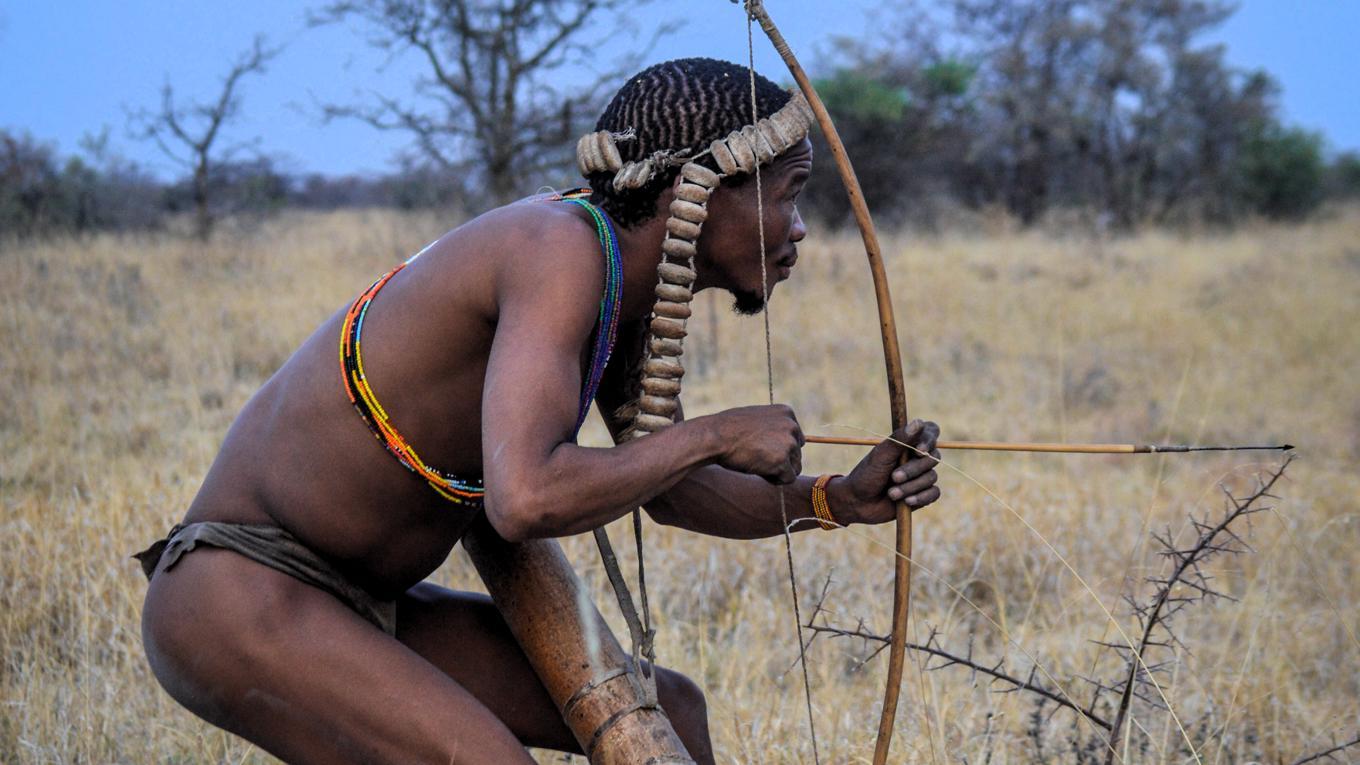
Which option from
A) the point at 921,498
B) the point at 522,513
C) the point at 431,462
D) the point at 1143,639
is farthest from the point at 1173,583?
the point at 431,462

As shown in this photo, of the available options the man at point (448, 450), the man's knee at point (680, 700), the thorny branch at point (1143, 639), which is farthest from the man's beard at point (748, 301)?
the man's knee at point (680, 700)

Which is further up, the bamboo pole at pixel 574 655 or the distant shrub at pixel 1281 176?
the distant shrub at pixel 1281 176

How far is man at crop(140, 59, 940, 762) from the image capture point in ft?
5.96

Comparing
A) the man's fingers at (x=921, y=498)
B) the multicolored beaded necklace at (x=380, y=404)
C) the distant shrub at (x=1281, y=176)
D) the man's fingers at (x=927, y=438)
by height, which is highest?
the distant shrub at (x=1281, y=176)

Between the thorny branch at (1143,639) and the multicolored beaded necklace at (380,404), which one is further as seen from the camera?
the thorny branch at (1143,639)

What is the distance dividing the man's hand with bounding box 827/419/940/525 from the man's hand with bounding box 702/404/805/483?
0.87 ft

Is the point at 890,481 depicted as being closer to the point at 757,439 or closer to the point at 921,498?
the point at 921,498

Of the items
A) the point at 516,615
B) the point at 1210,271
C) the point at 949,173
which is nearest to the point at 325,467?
the point at 516,615

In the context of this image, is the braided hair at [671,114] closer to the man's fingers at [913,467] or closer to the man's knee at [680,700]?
the man's fingers at [913,467]

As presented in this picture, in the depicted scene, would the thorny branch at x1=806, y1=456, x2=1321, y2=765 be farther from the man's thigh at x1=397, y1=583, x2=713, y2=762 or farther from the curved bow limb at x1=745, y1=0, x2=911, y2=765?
the man's thigh at x1=397, y1=583, x2=713, y2=762

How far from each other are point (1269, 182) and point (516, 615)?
79.4 feet

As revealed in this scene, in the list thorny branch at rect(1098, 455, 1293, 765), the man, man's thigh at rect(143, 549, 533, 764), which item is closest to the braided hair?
the man

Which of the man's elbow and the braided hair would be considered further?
the braided hair

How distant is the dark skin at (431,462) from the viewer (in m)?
1.79
